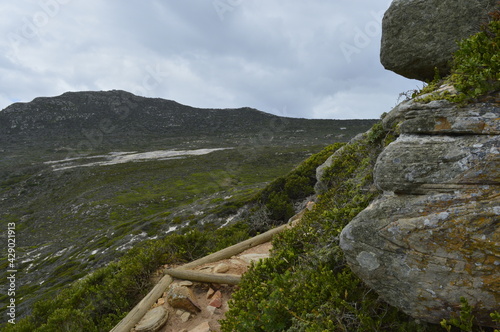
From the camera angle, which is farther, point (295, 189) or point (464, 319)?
point (295, 189)

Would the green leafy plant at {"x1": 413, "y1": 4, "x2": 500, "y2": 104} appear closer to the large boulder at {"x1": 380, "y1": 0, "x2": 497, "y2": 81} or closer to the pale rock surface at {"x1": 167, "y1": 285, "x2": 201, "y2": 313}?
the large boulder at {"x1": 380, "y1": 0, "x2": 497, "y2": 81}

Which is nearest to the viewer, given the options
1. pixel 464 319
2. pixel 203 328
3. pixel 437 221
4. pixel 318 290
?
pixel 464 319

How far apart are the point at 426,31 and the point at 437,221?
5.35m

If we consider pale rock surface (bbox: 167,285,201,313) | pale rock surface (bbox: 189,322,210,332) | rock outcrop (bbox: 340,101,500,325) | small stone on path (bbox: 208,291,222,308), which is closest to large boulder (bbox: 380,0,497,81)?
rock outcrop (bbox: 340,101,500,325)

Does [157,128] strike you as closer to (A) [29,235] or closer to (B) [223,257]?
(A) [29,235]

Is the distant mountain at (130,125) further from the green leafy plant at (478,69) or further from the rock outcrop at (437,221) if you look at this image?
the rock outcrop at (437,221)

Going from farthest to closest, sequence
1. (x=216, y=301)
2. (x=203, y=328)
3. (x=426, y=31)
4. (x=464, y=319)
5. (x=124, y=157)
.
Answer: (x=124, y=157) < (x=216, y=301) < (x=203, y=328) < (x=426, y=31) < (x=464, y=319)

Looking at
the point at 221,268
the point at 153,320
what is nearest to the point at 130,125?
the point at 221,268

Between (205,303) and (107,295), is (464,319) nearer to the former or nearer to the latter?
(205,303)

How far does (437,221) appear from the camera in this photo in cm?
416

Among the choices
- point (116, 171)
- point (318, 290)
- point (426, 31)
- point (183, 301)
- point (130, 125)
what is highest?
point (130, 125)

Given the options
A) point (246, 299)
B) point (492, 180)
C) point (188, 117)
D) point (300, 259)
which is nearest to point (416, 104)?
point (492, 180)

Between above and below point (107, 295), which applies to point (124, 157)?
above

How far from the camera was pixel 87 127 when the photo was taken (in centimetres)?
17175
